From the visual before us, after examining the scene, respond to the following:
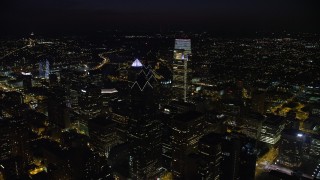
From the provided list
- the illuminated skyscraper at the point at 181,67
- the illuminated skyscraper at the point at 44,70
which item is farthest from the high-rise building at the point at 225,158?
the illuminated skyscraper at the point at 44,70

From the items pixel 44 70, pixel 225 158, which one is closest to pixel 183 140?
pixel 225 158

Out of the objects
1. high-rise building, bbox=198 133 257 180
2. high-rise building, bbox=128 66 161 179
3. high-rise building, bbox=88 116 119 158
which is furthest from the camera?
high-rise building, bbox=88 116 119 158

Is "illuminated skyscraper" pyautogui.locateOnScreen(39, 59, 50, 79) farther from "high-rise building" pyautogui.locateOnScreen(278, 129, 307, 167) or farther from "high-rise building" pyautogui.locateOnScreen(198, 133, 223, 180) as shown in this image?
"high-rise building" pyautogui.locateOnScreen(278, 129, 307, 167)

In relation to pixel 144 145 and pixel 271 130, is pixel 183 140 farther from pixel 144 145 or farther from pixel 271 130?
pixel 271 130

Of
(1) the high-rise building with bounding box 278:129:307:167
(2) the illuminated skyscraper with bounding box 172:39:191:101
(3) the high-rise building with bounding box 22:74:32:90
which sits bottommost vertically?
(1) the high-rise building with bounding box 278:129:307:167

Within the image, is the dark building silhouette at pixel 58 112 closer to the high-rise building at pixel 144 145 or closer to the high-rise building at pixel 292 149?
the high-rise building at pixel 144 145

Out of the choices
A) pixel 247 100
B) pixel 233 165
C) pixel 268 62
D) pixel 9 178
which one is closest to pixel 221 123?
pixel 233 165

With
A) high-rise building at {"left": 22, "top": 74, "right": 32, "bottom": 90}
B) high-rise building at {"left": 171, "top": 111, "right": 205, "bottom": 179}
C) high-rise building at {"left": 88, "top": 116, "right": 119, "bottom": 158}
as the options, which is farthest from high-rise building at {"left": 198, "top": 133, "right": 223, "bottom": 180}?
high-rise building at {"left": 22, "top": 74, "right": 32, "bottom": 90}

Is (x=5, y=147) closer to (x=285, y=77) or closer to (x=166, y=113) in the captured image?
(x=166, y=113)
